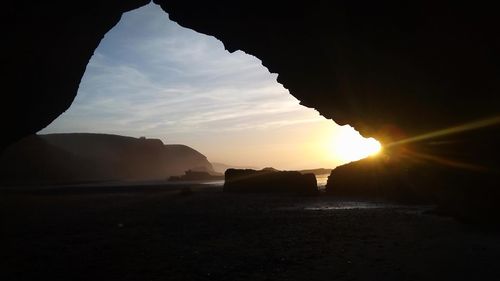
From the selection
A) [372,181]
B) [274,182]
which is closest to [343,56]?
[372,181]

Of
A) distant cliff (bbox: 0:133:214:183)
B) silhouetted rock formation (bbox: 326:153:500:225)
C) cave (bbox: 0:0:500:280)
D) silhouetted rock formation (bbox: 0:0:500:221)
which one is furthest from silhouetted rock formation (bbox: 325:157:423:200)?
distant cliff (bbox: 0:133:214:183)

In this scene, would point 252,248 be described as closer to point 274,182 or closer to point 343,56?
point 343,56

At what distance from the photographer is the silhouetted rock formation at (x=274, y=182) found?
111 ft

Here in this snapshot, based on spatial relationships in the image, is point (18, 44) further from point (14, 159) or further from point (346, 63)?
point (14, 159)

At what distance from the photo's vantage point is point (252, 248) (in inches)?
415

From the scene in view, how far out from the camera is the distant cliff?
8031 cm

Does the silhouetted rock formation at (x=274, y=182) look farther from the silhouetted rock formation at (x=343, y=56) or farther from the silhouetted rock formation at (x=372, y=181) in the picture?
the silhouetted rock formation at (x=343, y=56)

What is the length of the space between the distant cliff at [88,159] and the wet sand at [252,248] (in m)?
73.1

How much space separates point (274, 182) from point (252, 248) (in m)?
24.8

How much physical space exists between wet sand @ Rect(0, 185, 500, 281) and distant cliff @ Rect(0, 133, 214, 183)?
240ft

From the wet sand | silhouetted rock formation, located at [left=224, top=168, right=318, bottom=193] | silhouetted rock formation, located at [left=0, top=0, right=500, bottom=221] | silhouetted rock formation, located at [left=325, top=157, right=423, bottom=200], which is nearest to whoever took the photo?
the wet sand

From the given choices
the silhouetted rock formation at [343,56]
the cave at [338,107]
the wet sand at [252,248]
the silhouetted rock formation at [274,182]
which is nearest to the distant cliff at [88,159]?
the silhouetted rock formation at [274,182]

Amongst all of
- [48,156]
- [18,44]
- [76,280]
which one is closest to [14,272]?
[76,280]

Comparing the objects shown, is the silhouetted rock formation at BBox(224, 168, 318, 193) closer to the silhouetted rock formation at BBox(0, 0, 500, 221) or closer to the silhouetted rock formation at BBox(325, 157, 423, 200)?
the silhouetted rock formation at BBox(325, 157, 423, 200)
